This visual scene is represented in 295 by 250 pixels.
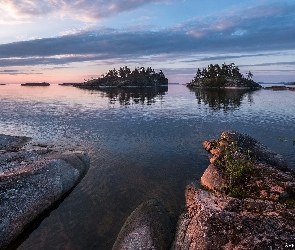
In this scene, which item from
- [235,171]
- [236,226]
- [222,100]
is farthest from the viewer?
[222,100]

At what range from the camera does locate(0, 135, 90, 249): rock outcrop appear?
64.3 ft

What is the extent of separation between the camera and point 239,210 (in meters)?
17.6

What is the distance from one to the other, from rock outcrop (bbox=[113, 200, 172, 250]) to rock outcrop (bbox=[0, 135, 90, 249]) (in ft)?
26.8

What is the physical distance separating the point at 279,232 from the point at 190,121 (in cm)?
4742

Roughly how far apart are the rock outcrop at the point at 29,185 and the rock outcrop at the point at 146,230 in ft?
26.8

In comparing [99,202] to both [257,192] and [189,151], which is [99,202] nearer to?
[257,192]

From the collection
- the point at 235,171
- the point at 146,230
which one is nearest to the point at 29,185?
the point at 146,230

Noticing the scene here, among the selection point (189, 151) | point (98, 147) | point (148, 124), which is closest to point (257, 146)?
point (189, 151)

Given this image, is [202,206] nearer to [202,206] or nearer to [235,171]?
[202,206]

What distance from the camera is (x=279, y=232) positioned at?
47.2 feet

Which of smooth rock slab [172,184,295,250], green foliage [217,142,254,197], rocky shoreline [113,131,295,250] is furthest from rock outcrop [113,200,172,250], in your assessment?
green foliage [217,142,254,197]

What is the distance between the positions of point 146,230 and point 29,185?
475 inches

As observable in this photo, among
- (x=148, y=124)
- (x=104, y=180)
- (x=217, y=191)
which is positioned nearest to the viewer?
(x=217, y=191)

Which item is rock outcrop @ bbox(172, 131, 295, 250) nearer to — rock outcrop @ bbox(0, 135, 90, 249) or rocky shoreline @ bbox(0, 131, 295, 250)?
rocky shoreline @ bbox(0, 131, 295, 250)
